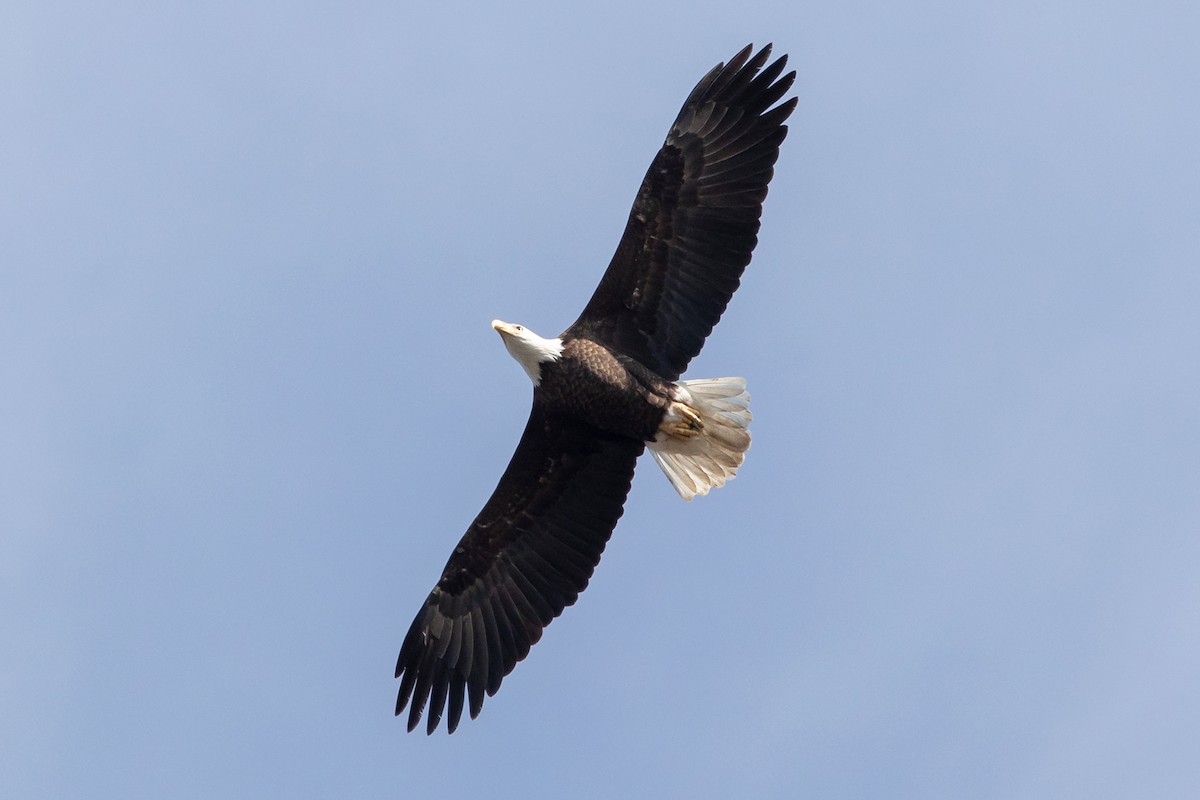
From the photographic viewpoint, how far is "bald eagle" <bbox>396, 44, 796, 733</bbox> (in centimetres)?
1467

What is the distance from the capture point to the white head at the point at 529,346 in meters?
14.6

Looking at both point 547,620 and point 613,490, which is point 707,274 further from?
point 547,620

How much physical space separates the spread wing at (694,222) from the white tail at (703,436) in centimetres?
33

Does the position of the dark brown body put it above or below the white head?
below

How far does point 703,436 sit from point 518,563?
1.87 metres

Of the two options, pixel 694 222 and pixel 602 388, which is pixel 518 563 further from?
pixel 694 222

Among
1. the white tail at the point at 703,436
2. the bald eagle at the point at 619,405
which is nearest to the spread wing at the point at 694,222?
the bald eagle at the point at 619,405

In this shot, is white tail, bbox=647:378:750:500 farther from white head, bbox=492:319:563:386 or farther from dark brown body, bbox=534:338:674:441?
white head, bbox=492:319:563:386

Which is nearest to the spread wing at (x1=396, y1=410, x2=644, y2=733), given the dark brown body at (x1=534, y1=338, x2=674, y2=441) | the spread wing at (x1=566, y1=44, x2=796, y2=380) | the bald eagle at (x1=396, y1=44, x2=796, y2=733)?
the bald eagle at (x1=396, y1=44, x2=796, y2=733)

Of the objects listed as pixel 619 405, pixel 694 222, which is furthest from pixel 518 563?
pixel 694 222

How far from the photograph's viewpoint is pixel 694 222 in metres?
14.7

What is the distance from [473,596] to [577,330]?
2435 mm

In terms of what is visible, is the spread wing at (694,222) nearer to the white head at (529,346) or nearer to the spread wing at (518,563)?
the white head at (529,346)

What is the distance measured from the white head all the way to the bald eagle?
0.01 metres
